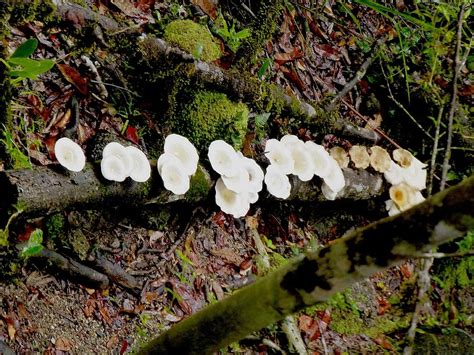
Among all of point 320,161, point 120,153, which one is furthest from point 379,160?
point 120,153

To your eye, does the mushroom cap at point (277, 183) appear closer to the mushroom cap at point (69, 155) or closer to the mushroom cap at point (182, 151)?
the mushroom cap at point (182, 151)

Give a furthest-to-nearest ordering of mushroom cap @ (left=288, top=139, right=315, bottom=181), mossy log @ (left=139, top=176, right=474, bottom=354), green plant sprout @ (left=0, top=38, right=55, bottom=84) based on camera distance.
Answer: mushroom cap @ (left=288, top=139, right=315, bottom=181), green plant sprout @ (left=0, top=38, right=55, bottom=84), mossy log @ (left=139, top=176, right=474, bottom=354)

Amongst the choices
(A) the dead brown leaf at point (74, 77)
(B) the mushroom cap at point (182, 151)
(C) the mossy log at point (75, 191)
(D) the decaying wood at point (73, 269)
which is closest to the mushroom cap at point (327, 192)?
(C) the mossy log at point (75, 191)

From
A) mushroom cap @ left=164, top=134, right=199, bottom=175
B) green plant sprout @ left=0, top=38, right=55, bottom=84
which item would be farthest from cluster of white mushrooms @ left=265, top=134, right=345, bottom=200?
green plant sprout @ left=0, top=38, right=55, bottom=84

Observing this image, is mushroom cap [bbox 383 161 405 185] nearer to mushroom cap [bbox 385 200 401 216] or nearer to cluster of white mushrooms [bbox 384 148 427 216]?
cluster of white mushrooms [bbox 384 148 427 216]

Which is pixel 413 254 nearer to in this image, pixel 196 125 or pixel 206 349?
pixel 206 349

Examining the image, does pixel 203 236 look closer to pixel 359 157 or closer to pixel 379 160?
pixel 359 157
